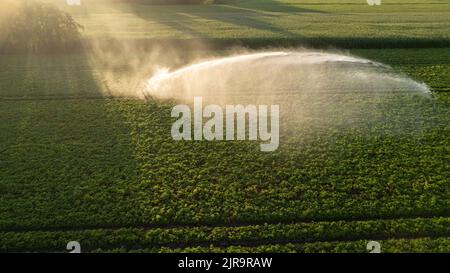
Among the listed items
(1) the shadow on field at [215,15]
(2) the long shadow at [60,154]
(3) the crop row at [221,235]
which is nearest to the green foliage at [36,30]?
(2) the long shadow at [60,154]

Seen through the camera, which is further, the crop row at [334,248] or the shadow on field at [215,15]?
the shadow on field at [215,15]

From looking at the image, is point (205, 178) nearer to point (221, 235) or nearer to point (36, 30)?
→ point (221, 235)

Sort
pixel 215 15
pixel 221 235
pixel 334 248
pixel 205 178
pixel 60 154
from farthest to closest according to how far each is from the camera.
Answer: pixel 215 15, pixel 60 154, pixel 205 178, pixel 221 235, pixel 334 248

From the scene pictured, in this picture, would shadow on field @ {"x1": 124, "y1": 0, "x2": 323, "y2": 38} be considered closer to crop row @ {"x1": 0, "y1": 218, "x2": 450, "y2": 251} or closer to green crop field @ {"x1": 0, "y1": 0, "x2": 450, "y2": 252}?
green crop field @ {"x1": 0, "y1": 0, "x2": 450, "y2": 252}

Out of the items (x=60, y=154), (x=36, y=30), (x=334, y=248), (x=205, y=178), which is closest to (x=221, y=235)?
(x=334, y=248)

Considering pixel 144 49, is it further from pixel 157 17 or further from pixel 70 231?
pixel 70 231

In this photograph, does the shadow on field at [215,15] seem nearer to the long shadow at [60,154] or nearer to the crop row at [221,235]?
the long shadow at [60,154]

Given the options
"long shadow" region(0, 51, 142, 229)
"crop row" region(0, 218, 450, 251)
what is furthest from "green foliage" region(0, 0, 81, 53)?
"crop row" region(0, 218, 450, 251)
